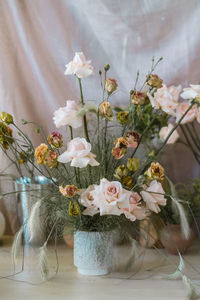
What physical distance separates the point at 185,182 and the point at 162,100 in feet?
1.27

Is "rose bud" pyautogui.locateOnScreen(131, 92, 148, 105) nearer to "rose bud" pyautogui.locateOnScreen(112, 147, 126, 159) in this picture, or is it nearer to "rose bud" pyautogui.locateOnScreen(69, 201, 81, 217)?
"rose bud" pyautogui.locateOnScreen(112, 147, 126, 159)

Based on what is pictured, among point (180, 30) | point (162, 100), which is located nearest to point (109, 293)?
point (162, 100)

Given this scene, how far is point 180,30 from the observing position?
1.34 metres

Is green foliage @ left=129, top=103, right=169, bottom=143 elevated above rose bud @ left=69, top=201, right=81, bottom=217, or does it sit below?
above

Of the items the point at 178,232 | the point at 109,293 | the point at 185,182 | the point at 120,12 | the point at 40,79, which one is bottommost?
the point at 109,293

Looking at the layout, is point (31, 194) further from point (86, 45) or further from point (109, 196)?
point (86, 45)

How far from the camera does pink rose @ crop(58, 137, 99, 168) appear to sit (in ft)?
3.24

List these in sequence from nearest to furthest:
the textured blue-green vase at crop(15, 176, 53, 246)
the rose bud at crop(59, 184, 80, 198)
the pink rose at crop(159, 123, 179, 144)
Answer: the rose bud at crop(59, 184, 80, 198)
the textured blue-green vase at crop(15, 176, 53, 246)
the pink rose at crop(159, 123, 179, 144)

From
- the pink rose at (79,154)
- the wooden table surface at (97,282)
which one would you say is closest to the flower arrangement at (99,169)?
the pink rose at (79,154)

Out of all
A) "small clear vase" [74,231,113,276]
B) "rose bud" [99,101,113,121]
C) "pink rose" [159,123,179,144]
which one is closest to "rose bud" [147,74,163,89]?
"rose bud" [99,101,113,121]

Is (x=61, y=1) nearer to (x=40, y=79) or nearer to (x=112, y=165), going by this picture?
(x=40, y=79)

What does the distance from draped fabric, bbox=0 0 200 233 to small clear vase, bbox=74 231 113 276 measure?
0.35 meters

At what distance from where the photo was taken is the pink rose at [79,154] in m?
0.99

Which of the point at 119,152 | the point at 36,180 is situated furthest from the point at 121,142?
the point at 36,180
